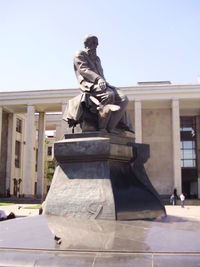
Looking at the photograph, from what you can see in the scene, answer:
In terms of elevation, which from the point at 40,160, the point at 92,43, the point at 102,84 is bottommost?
the point at 40,160

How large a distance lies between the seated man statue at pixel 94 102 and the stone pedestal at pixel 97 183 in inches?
11.6

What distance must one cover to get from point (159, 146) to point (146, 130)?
2.59 m

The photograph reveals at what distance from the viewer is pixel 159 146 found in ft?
130

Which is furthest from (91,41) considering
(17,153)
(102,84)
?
(17,153)

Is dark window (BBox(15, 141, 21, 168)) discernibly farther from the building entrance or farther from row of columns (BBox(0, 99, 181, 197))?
the building entrance

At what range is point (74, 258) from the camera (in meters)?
2.98

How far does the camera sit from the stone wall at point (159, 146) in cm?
3875

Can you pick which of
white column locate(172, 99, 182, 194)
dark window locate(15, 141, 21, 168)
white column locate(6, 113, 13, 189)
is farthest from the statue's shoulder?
dark window locate(15, 141, 21, 168)

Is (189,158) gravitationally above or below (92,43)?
below

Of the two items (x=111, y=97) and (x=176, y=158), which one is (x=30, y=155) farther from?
(x=111, y=97)

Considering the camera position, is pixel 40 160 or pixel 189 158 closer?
pixel 40 160

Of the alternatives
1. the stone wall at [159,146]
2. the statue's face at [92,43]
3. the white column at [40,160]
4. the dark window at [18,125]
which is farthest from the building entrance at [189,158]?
the statue's face at [92,43]

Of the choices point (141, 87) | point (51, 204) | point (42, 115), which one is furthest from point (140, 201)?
point (42, 115)

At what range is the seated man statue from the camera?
18.1ft
